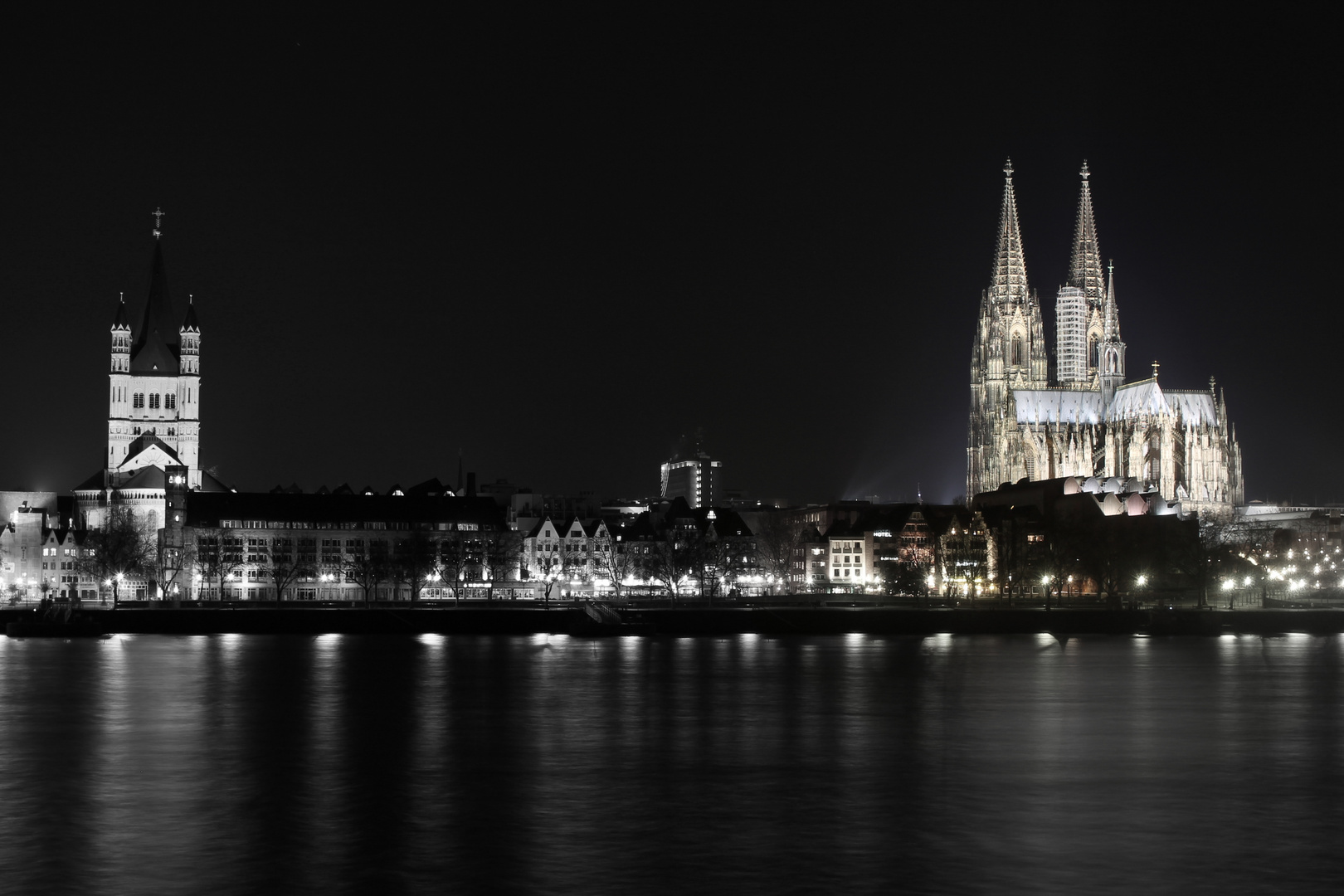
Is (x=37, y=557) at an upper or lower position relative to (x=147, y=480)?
lower

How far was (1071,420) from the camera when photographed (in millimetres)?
183000

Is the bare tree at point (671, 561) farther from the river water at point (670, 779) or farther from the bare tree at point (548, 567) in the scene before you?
the river water at point (670, 779)

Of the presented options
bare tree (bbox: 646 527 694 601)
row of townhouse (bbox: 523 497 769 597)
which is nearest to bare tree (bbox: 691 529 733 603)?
row of townhouse (bbox: 523 497 769 597)

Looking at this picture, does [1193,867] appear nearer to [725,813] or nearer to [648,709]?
[725,813]

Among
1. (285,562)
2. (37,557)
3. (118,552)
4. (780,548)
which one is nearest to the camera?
(118,552)

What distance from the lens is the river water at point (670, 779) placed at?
24.9m

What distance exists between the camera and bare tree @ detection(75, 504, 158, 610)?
125 meters

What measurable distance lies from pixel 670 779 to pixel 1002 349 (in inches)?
6244

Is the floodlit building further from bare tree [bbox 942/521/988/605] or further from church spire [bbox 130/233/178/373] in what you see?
bare tree [bbox 942/521/988/605]

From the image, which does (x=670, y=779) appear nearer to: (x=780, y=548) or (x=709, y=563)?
(x=709, y=563)

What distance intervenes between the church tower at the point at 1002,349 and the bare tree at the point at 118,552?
88579mm

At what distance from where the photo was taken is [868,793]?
32500 mm

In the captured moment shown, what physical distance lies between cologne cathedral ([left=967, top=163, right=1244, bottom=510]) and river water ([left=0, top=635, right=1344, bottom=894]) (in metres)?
112

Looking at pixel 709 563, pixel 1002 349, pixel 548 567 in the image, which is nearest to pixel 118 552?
pixel 548 567
